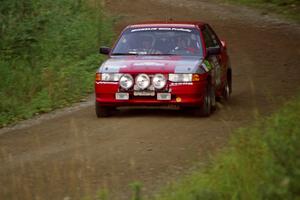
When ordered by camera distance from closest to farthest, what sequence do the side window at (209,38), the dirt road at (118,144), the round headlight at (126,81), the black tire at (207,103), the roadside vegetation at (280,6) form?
the dirt road at (118,144) → the round headlight at (126,81) → the black tire at (207,103) → the side window at (209,38) → the roadside vegetation at (280,6)

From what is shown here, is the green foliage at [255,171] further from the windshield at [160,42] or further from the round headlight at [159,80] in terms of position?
the windshield at [160,42]

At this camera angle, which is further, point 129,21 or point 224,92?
point 129,21

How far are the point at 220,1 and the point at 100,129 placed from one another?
2326 cm

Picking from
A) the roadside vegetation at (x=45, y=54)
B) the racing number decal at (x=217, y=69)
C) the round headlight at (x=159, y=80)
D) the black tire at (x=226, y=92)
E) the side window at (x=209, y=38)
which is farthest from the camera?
the roadside vegetation at (x=45, y=54)

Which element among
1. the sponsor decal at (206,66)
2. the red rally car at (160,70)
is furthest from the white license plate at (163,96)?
the sponsor decal at (206,66)

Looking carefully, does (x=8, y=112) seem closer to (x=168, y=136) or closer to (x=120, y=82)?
(x=120, y=82)

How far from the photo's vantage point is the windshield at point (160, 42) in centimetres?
1377

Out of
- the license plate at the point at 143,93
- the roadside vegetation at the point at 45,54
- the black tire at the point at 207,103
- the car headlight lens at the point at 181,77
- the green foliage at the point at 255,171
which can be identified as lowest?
the roadside vegetation at the point at 45,54

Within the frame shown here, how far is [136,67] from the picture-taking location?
12867 mm

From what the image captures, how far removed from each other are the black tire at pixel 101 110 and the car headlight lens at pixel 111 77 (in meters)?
0.51

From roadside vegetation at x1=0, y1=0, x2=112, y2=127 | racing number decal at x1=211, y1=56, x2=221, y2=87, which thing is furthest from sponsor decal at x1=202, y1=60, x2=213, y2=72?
roadside vegetation at x1=0, y1=0, x2=112, y2=127

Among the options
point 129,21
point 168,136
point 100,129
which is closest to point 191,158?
point 168,136

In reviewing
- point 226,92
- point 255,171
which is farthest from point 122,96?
point 255,171

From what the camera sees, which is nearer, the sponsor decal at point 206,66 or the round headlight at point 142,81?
the round headlight at point 142,81
